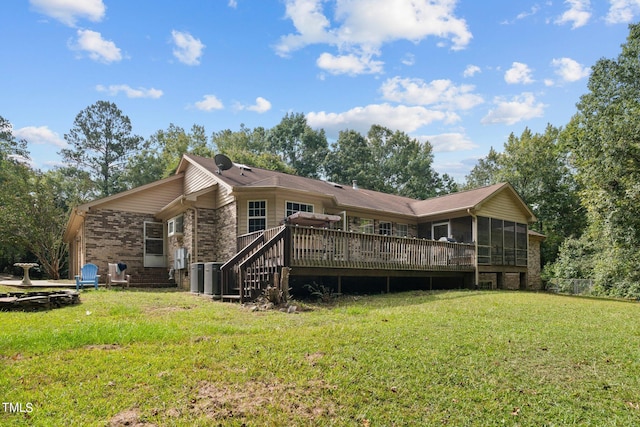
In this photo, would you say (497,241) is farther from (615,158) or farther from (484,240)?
(615,158)

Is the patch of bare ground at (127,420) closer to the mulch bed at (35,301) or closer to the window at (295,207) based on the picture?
the mulch bed at (35,301)

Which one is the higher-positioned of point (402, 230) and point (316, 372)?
point (402, 230)

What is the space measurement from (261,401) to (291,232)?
665cm

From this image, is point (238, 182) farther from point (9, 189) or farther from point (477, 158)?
point (477, 158)

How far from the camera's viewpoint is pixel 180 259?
15.9m

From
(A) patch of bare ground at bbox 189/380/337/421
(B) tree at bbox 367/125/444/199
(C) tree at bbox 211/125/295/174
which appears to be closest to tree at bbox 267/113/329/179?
(C) tree at bbox 211/125/295/174

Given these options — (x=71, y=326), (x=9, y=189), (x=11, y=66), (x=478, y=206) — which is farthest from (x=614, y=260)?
(x=9, y=189)

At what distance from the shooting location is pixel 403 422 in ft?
12.4

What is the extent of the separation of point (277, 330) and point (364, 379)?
8.04ft

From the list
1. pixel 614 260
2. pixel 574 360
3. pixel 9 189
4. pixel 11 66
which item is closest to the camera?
pixel 574 360

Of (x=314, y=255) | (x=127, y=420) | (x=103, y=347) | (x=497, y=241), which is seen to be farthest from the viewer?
(x=497, y=241)

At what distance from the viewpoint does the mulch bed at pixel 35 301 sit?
8615mm

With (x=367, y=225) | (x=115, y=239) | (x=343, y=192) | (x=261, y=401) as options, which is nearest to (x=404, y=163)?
(x=343, y=192)

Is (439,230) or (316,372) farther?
(439,230)
